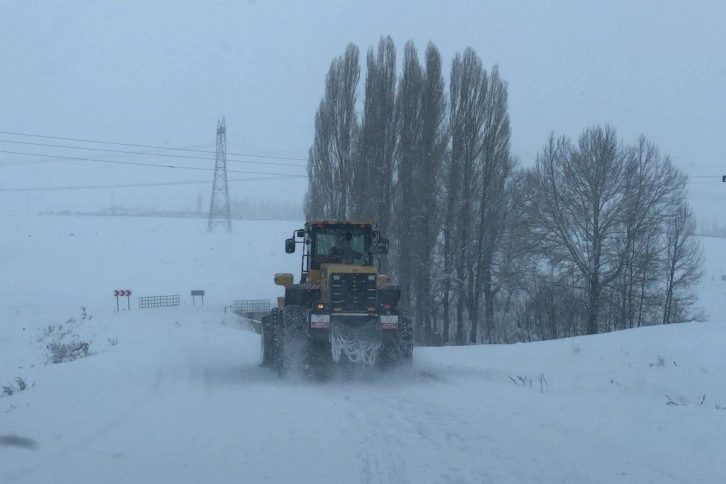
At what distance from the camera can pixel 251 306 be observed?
4353 cm

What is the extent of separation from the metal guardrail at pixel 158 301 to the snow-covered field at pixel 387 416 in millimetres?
21649

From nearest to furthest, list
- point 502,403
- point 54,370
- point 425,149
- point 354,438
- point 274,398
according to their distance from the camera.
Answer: point 354,438 < point 502,403 < point 274,398 < point 54,370 < point 425,149

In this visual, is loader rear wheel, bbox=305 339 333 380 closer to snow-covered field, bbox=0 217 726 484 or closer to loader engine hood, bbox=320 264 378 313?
snow-covered field, bbox=0 217 726 484

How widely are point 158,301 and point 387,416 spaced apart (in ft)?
117

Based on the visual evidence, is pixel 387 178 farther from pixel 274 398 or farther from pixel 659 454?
pixel 659 454

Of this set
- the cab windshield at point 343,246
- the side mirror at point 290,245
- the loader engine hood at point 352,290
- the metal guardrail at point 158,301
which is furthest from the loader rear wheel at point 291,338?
the metal guardrail at point 158,301

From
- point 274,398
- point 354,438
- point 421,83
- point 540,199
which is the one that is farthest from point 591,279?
point 354,438

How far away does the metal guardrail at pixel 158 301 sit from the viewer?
139 ft

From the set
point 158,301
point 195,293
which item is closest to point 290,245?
point 195,293

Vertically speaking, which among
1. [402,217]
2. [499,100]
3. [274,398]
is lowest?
[274,398]

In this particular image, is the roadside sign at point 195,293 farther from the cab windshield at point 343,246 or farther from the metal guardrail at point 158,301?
the cab windshield at point 343,246

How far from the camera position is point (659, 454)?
758 cm

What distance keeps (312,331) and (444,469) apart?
22.5 ft

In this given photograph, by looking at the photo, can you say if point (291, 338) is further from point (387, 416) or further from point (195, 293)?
point (195, 293)
